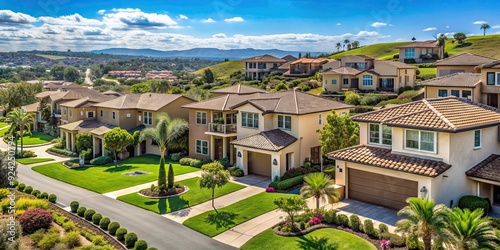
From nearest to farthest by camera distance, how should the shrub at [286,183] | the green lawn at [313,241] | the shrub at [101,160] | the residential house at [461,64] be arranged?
the green lawn at [313,241]
the shrub at [286,183]
the shrub at [101,160]
the residential house at [461,64]

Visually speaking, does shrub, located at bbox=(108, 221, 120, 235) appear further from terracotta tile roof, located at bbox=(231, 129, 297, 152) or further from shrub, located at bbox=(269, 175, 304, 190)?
terracotta tile roof, located at bbox=(231, 129, 297, 152)

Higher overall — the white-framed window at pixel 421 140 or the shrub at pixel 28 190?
the white-framed window at pixel 421 140

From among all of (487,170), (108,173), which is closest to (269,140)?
(487,170)

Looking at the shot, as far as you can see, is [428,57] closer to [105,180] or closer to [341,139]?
[341,139]

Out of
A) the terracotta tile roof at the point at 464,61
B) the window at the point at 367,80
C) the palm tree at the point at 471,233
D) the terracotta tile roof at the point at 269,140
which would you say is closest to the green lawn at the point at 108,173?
the terracotta tile roof at the point at 269,140

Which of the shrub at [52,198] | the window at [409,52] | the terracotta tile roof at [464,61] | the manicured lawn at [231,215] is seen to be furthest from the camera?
the window at [409,52]

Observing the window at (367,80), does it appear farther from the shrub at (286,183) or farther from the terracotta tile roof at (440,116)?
the shrub at (286,183)

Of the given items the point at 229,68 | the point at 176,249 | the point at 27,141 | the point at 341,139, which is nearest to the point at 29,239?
the point at 176,249

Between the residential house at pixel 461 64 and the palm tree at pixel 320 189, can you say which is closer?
the palm tree at pixel 320 189
